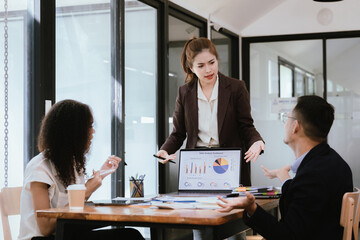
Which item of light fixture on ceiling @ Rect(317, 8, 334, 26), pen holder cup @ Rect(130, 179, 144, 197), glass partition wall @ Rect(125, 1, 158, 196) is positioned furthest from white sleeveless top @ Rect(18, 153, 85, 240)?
light fixture on ceiling @ Rect(317, 8, 334, 26)

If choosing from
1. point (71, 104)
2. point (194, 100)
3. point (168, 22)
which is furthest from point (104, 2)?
point (71, 104)

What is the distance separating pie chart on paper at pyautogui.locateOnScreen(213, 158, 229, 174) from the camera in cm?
283

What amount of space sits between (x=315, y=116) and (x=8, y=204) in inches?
52.9

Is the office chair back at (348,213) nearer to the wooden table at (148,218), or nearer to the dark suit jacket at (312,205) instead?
the dark suit jacket at (312,205)

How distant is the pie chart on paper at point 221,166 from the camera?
112 inches

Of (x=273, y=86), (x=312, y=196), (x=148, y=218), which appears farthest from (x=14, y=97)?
(x=273, y=86)

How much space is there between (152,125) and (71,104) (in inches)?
106

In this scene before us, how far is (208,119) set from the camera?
10.4 ft

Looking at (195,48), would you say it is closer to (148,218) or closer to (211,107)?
(211,107)

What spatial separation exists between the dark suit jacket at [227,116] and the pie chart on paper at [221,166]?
280 millimetres

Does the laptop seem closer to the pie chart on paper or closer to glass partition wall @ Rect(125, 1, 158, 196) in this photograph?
the pie chart on paper

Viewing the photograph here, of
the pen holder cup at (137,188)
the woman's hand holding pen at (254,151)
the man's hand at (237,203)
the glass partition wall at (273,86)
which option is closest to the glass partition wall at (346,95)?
the glass partition wall at (273,86)

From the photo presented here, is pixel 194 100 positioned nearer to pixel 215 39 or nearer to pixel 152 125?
pixel 152 125

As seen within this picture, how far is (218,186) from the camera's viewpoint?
282 centimetres
